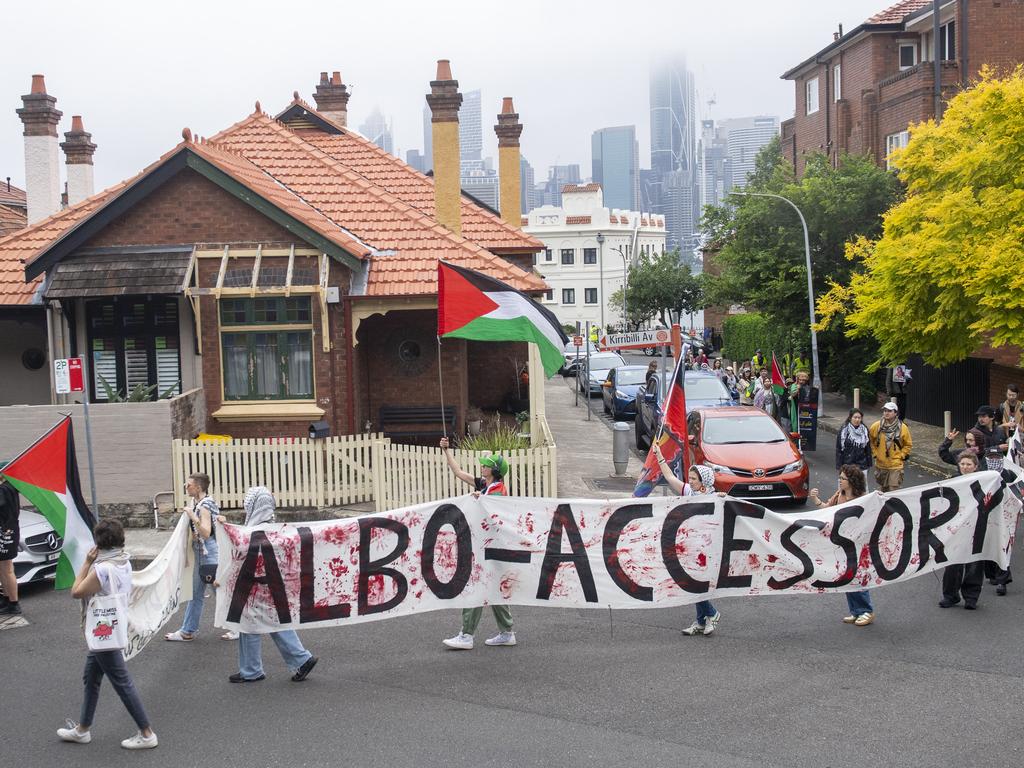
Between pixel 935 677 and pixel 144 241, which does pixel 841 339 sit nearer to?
pixel 144 241

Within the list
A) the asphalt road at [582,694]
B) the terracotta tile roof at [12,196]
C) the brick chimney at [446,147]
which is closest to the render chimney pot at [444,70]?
the brick chimney at [446,147]

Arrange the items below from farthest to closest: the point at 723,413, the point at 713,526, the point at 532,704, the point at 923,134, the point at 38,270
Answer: the point at 923,134
the point at 723,413
the point at 38,270
the point at 713,526
the point at 532,704

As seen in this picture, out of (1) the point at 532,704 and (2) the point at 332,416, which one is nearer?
(1) the point at 532,704

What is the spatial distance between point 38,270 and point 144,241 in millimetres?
1578

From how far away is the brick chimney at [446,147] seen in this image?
2083 centimetres

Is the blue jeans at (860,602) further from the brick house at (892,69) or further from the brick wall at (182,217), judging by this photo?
the brick house at (892,69)

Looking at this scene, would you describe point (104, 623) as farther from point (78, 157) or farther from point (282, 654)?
point (78, 157)

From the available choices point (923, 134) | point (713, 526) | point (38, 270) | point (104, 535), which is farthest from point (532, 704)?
point (923, 134)

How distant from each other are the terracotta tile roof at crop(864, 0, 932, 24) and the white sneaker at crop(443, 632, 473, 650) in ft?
116

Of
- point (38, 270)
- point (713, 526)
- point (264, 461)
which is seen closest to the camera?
point (713, 526)

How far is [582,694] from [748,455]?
890cm

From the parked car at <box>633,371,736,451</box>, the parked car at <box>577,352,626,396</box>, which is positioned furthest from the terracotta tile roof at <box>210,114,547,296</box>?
the parked car at <box>577,352,626,396</box>

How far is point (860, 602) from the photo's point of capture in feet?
33.9

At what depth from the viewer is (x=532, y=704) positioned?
27.6 feet
